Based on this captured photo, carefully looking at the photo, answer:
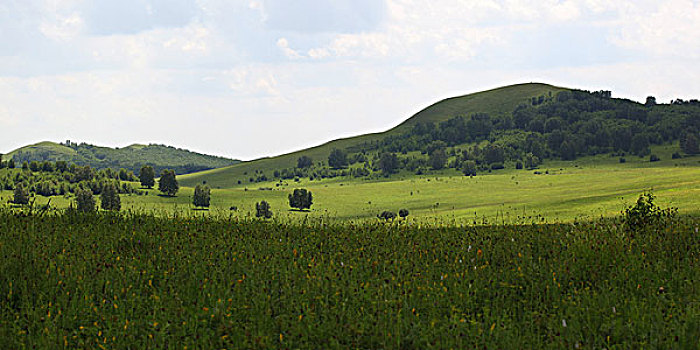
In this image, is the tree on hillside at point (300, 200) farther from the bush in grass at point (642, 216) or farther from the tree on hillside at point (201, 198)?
the bush in grass at point (642, 216)

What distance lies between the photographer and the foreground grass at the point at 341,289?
7871mm

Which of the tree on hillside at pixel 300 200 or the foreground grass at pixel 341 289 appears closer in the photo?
the foreground grass at pixel 341 289

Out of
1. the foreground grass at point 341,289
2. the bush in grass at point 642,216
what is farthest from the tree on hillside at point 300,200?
the foreground grass at point 341,289

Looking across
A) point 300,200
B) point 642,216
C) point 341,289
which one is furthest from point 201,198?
point 341,289

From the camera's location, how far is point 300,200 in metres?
181

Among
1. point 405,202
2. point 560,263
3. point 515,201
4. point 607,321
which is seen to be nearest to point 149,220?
point 560,263

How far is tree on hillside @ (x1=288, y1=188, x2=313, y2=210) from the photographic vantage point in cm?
18025

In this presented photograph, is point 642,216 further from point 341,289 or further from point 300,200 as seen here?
point 300,200

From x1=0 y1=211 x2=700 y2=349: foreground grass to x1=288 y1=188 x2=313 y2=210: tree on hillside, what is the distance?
166734mm

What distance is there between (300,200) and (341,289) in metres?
172

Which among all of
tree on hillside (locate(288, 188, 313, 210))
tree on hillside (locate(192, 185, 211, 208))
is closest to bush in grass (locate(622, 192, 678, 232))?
tree on hillside (locate(288, 188, 313, 210))

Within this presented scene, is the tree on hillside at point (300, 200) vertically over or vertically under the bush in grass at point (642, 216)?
under

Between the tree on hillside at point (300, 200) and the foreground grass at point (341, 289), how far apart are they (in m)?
167

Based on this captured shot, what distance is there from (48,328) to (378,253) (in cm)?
632
